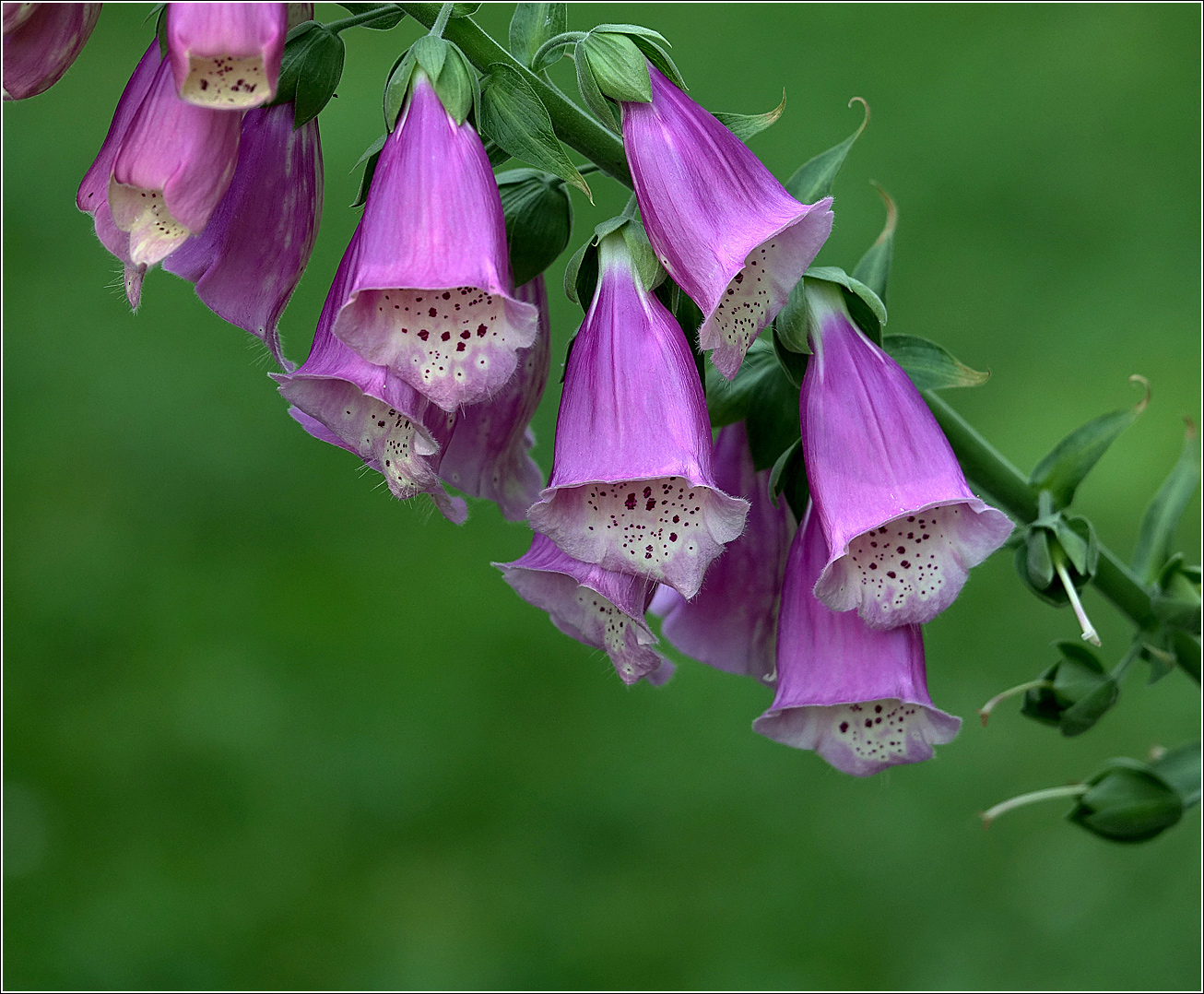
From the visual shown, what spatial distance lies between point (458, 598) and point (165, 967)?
2.95 ft

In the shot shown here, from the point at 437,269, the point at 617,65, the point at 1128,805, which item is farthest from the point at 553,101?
the point at 1128,805

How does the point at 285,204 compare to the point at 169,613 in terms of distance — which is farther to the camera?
the point at 169,613

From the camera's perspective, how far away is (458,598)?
264cm

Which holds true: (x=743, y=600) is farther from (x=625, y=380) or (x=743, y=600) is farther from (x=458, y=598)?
(x=458, y=598)

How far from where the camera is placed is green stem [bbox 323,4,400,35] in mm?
758

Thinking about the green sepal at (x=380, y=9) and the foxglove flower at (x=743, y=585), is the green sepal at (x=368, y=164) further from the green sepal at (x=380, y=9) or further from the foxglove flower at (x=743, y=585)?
the foxglove flower at (x=743, y=585)

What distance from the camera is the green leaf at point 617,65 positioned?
0.75 meters

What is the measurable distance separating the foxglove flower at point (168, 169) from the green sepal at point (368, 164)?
9 centimetres

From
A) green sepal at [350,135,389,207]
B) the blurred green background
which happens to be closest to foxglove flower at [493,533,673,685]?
green sepal at [350,135,389,207]

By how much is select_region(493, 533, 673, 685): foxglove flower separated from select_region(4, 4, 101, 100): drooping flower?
41 centimetres

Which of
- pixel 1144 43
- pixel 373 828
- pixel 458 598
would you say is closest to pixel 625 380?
pixel 373 828

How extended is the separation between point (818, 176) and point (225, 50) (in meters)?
0.40

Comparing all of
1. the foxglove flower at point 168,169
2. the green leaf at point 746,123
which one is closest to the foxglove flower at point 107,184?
the foxglove flower at point 168,169

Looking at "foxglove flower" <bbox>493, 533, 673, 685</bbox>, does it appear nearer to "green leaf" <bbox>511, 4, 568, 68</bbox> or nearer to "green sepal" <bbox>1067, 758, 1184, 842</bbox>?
"green leaf" <bbox>511, 4, 568, 68</bbox>
